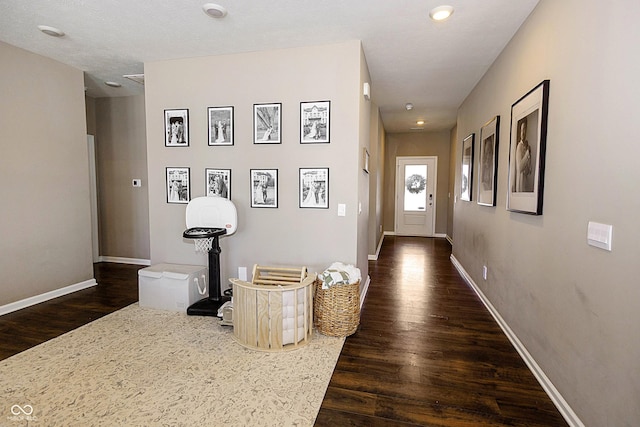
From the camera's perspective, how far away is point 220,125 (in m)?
3.27

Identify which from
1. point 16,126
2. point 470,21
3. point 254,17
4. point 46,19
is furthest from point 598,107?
point 16,126

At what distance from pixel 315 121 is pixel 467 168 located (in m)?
2.61

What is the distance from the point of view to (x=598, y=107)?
59.7 inches

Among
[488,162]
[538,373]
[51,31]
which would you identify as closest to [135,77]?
[51,31]

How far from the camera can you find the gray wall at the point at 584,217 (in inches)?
51.9

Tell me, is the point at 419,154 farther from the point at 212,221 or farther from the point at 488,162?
the point at 212,221

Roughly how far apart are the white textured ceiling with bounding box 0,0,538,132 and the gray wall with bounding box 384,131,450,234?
418cm

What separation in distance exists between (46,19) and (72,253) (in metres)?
2.51

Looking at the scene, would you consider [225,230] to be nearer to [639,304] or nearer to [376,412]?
[376,412]

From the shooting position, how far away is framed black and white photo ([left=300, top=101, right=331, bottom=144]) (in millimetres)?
2953

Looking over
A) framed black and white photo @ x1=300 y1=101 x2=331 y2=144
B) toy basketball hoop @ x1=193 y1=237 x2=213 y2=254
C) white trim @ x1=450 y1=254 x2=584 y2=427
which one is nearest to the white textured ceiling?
framed black and white photo @ x1=300 y1=101 x2=331 y2=144

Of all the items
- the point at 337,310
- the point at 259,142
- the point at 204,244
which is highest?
the point at 259,142

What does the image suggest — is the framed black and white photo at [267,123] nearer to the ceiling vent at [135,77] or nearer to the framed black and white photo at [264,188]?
the framed black and white photo at [264,188]

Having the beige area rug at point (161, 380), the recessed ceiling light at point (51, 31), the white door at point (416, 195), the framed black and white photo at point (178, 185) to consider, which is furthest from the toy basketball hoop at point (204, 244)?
the white door at point (416, 195)
